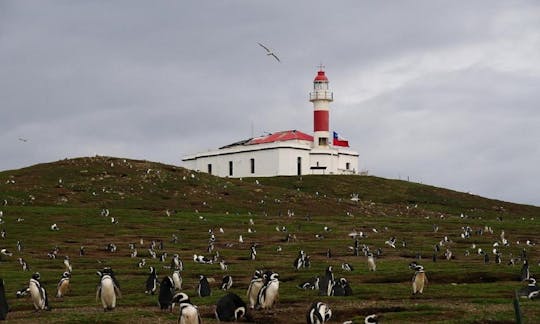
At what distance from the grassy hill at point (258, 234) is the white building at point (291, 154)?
9.33 m

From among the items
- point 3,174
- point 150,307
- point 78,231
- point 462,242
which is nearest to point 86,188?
point 3,174

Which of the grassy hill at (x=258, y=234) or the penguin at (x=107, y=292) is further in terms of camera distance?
the grassy hill at (x=258, y=234)

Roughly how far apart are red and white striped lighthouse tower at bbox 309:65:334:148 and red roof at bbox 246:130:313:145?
3.53 meters

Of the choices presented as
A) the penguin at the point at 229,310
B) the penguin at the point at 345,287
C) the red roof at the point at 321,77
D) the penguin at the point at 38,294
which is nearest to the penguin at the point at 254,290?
the penguin at the point at 229,310

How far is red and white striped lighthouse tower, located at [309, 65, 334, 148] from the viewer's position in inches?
5969

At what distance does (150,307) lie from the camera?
3384 centimetres

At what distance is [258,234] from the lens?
78.2 metres

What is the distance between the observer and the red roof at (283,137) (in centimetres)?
15375

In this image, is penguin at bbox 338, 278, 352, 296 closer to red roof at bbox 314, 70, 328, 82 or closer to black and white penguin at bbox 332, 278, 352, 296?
black and white penguin at bbox 332, 278, 352, 296

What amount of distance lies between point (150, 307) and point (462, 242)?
4649 cm

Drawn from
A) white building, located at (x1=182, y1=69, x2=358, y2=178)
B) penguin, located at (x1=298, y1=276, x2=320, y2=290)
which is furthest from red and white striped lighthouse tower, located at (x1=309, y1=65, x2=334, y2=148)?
penguin, located at (x1=298, y1=276, x2=320, y2=290)

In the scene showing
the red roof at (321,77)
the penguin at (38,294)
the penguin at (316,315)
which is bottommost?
the penguin at (316,315)

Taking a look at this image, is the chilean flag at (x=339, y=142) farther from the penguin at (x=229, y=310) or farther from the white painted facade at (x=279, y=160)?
the penguin at (x=229, y=310)

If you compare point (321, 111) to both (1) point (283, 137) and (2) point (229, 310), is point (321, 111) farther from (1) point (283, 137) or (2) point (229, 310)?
(2) point (229, 310)
